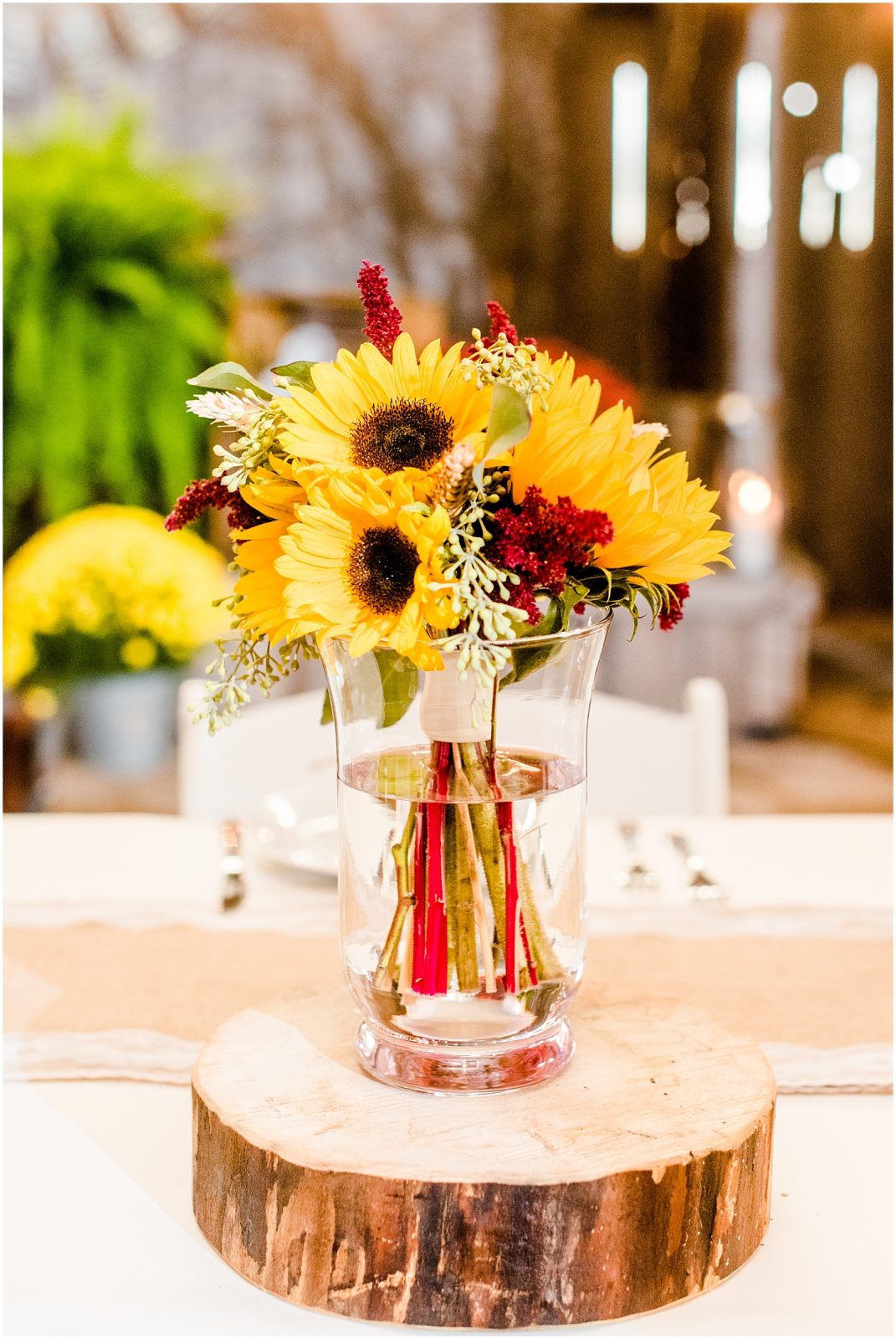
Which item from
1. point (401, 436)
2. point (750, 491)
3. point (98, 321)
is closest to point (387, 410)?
point (401, 436)

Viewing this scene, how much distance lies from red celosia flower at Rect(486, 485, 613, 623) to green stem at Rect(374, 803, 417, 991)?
0.53 feet

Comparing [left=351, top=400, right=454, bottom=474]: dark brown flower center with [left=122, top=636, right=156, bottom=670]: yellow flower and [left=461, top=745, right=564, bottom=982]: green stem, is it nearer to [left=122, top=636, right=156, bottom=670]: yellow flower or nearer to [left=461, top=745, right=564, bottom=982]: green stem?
[left=461, top=745, right=564, bottom=982]: green stem

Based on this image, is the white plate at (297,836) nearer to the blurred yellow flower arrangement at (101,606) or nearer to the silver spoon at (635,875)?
the silver spoon at (635,875)

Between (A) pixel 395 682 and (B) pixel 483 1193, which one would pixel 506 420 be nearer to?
(A) pixel 395 682

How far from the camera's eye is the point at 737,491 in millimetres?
4363

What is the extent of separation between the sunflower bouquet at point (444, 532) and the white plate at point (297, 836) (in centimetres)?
45

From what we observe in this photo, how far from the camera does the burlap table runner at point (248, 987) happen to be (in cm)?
88

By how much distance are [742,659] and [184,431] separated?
1897 millimetres

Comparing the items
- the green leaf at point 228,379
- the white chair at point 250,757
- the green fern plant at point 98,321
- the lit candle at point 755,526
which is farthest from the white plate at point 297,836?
the lit candle at point 755,526

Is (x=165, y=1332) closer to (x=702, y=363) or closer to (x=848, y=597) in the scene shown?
(x=702, y=363)

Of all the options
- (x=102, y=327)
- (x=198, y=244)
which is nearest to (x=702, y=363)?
(x=198, y=244)

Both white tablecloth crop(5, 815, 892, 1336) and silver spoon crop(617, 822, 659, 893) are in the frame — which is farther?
silver spoon crop(617, 822, 659, 893)

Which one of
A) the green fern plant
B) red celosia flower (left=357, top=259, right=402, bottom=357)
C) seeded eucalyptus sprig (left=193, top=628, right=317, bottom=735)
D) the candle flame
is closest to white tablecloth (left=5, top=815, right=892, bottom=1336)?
seeded eucalyptus sprig (left=193, top=628, right=317, bottom=735)

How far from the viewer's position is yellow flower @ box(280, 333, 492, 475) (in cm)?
63
